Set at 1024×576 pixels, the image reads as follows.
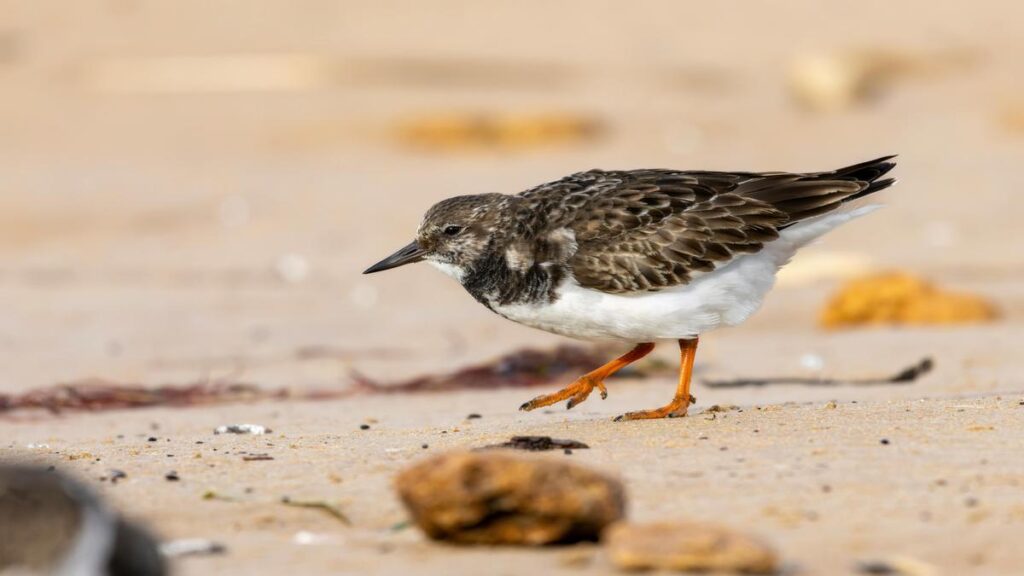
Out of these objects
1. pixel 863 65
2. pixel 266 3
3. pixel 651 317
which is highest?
pixel 266 3

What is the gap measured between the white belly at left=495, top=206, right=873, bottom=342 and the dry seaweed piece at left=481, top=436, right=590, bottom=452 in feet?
2.76

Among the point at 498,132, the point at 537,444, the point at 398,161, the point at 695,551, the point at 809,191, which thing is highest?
the point at 498,132

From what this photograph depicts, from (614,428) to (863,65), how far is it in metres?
21.5

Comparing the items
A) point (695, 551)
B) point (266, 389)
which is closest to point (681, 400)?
point (695, 551)

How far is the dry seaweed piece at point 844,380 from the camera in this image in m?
8.14

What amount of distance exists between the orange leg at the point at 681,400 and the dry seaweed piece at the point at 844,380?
1.89m

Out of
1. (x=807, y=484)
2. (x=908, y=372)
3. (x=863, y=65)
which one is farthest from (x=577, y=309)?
(x=863, y=65)

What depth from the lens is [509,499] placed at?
393cm

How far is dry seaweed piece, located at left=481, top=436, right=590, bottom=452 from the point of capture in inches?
206

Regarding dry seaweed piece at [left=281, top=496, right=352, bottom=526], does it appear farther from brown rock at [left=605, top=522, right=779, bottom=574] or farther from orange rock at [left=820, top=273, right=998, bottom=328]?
orange rock at [left=820, top=273, right=998, bottom=328]

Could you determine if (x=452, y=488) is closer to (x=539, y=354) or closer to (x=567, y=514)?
(x=567, y=514)

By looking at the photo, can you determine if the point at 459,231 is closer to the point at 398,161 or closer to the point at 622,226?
the point at 622,226

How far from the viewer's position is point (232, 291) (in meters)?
13.2

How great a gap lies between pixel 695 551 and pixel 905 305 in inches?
289
